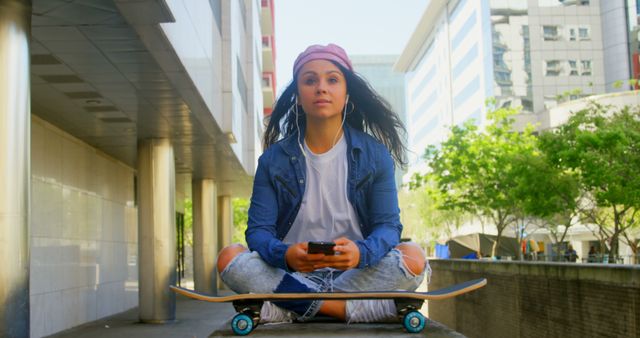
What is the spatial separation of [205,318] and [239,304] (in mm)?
17403

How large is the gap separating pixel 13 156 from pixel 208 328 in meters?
9.86

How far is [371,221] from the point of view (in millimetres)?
4293

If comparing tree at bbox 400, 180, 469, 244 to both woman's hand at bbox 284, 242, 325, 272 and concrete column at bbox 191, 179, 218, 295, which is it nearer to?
concrete column at bbox 191, 179, 218, 295

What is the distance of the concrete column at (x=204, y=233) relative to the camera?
30.3 m

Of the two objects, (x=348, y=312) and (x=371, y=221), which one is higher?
(x=371, y=221)

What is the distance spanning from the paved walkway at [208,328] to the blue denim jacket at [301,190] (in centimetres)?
49

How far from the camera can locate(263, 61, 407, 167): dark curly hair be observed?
4.77 m

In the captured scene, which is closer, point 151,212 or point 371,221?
point 371,221

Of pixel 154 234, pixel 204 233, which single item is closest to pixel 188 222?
pixel 204 233

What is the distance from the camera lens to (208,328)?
1789cm

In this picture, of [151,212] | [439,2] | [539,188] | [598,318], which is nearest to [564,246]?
[539,188]

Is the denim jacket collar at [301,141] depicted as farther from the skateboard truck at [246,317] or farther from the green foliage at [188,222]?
the green foliage at [188,222]

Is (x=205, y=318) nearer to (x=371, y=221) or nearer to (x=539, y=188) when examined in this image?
(x=539, y=188)

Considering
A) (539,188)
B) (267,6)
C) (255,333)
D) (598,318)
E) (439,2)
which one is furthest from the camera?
(439,2)
